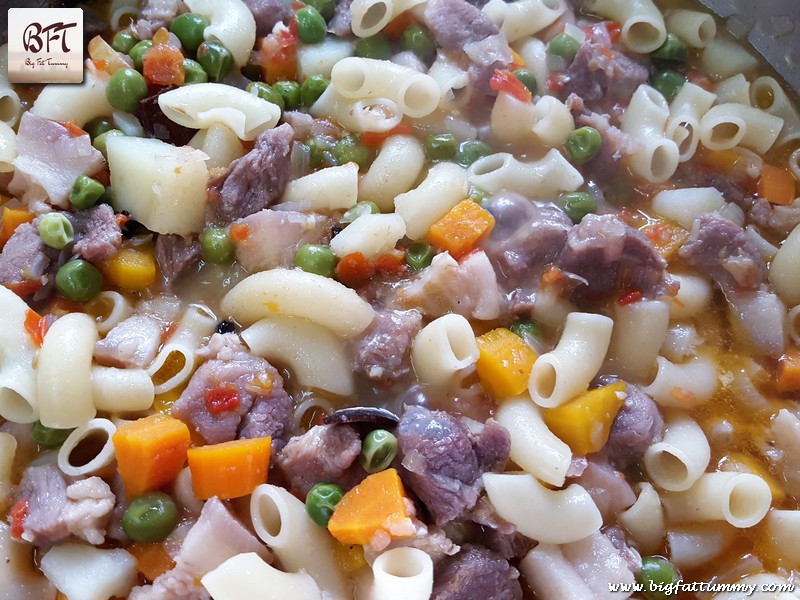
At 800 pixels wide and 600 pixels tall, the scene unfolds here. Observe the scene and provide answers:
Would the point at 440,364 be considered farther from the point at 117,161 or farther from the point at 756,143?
the point at 756,143

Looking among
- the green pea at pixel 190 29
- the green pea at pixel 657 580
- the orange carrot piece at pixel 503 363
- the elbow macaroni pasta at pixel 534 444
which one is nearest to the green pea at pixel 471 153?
the orange carrot piece at pixel 503 363

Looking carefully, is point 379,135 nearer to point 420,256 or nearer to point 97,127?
point 420,256

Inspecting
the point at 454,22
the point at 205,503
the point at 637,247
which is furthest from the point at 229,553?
the point at 454,22

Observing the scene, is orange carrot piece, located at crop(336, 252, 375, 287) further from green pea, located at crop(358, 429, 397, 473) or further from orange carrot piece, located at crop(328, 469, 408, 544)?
orange carrot piece, located at crop(328, 469, 408, 544)

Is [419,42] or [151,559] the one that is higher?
[419,42]

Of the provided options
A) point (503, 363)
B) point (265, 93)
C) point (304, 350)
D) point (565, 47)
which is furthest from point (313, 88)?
point (503, 363)

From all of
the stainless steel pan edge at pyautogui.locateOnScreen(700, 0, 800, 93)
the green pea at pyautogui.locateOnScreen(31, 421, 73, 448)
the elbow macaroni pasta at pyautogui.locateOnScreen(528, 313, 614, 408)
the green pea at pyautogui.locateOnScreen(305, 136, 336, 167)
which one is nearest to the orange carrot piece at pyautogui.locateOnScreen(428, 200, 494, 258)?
the elbow macaroni pasta at pyautogui.locateOnScreen(528, 313, 614, 408)
